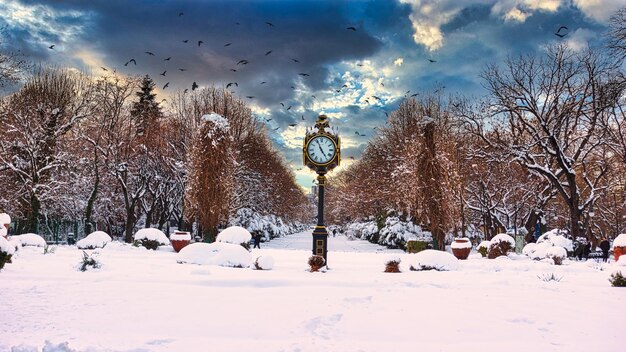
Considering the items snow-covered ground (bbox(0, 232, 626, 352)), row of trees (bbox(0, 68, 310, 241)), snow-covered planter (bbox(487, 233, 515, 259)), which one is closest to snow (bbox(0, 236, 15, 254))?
snow-covered ground (bbox(0, 232, 626, 352))

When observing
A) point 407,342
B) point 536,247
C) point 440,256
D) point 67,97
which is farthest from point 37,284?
point 67,97

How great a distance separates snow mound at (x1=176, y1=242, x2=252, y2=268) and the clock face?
413 cm

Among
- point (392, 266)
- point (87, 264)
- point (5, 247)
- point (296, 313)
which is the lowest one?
point (296, 313)

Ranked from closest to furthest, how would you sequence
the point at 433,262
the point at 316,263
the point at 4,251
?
the point at 4,251 < the point at 316,263 < the point at 433,262

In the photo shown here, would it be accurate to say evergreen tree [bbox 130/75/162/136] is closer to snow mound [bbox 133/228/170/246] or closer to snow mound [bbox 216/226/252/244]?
snow mound [bbox 133/228/170/246]

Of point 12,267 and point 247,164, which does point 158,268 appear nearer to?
point 12,267

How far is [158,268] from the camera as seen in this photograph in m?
11.9

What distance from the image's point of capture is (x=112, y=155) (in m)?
30.6

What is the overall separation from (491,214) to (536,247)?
14.7 meters

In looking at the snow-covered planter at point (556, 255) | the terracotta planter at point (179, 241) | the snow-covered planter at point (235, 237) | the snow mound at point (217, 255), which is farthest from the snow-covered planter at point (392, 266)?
the terracotta planter at point (179, 241)

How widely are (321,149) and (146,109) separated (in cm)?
3225

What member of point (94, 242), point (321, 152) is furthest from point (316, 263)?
point (94, 242)

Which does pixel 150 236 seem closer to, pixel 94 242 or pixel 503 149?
pixel 94 242

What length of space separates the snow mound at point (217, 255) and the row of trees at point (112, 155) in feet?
33.4
